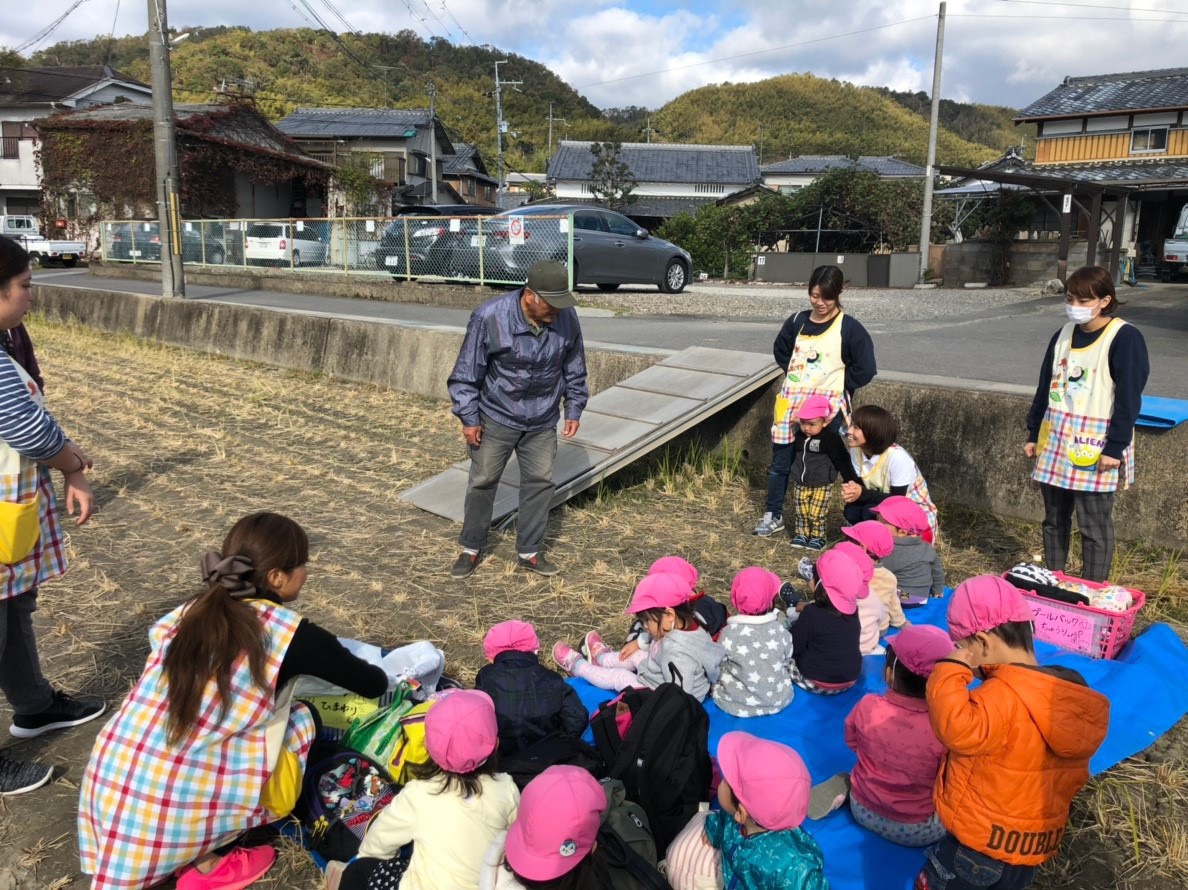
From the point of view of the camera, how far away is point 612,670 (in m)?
3.49

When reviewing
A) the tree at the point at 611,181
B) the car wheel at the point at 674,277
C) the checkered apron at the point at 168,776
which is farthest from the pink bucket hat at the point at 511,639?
the tree at the point at 611,181

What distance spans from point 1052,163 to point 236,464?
1230 inches

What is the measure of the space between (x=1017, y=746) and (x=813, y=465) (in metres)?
3.30

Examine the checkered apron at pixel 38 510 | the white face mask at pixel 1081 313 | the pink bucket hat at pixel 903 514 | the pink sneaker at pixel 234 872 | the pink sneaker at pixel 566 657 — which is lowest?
the pink sneaker at pixel 234 872

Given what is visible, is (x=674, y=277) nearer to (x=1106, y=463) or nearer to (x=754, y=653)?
(x=1106, y=463)

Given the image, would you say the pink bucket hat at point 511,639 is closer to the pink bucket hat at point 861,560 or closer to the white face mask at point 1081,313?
the pink bucket hat at point 861,560

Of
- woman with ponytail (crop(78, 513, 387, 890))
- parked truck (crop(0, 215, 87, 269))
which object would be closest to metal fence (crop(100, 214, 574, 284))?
woman with ponytail (crop(78, 513, 387, 890))

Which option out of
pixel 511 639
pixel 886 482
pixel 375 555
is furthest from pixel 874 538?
pixel 375 555

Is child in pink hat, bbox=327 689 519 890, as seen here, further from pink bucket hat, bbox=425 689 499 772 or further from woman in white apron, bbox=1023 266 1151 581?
woman in white apron, bbox=1023 266 1151 581

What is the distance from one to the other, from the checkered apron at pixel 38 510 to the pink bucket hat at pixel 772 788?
2379 mm

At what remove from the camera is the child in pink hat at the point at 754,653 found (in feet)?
10.7

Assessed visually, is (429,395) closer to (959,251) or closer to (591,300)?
(591,300)

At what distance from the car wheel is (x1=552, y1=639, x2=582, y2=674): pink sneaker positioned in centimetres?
1318

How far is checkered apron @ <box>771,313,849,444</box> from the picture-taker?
17.0 ft
